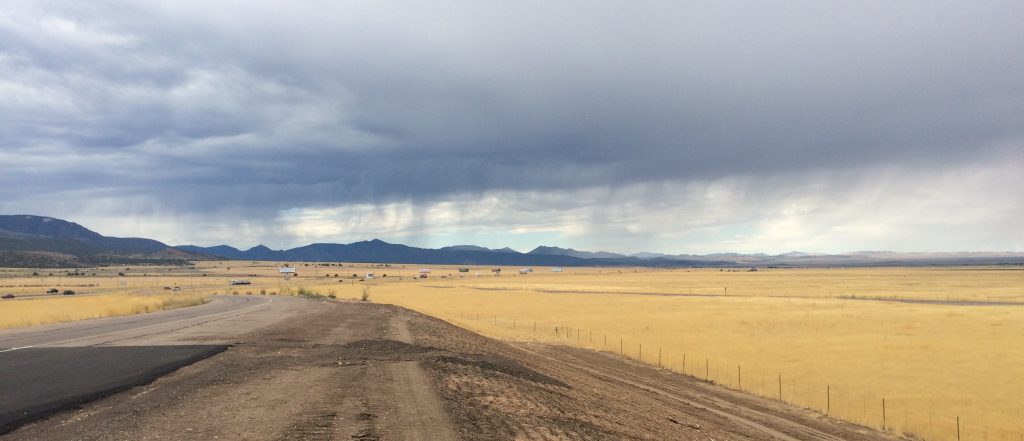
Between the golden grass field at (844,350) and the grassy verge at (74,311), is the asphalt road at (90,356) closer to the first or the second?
the grassy verge at (74,311)

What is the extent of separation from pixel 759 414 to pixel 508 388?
9846mm

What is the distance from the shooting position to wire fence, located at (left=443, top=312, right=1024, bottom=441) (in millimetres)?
19969

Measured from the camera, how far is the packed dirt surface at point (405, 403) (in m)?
10.8

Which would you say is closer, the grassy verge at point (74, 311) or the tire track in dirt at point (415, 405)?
the tire track in dirt at point (415, 405)

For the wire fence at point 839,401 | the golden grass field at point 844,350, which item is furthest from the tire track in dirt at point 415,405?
the golden grass field at point 844,350

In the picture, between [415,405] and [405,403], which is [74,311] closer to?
[405,403]

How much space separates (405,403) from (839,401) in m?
18.9

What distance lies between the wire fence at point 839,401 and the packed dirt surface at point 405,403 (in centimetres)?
150

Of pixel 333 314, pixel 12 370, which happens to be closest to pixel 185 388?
pixel 12 370

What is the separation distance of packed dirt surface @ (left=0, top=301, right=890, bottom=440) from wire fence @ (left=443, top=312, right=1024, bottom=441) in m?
1.50

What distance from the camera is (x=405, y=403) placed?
12.8 metres

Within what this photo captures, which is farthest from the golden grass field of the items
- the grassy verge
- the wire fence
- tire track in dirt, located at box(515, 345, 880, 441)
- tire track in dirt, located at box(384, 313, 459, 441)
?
tire track in dirt, located at box(384, 313, 459, 441)

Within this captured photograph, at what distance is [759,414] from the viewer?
20797 millimetres

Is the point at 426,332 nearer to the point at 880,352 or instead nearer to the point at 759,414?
the point at 759,414
